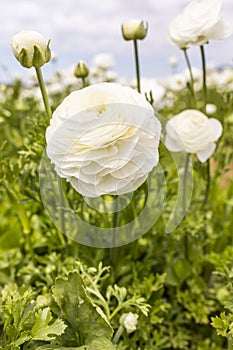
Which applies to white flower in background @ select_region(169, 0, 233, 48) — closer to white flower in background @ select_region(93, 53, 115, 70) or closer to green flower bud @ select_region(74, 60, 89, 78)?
green flower bud @ select_region(74, 60, 89, 78)

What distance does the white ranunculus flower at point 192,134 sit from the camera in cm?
90

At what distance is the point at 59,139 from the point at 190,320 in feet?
2.09

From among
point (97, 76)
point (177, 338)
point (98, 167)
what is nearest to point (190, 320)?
point (177, 338)

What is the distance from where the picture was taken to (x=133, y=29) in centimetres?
82

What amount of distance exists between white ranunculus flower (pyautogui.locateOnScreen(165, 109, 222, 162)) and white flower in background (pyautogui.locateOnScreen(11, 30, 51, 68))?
303 mm

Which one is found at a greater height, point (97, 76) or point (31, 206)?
point (97, 76)

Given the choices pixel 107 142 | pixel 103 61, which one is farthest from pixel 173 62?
pixel 107 142

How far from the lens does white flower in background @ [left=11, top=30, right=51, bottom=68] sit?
2.20 feet

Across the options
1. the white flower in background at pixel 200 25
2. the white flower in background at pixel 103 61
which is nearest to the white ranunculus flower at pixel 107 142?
the white flower in background at pixel 200 25

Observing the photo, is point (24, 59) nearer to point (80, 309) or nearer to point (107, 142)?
point (107, 142)

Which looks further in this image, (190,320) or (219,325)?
(190,320)

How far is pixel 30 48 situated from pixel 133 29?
8.4 inches

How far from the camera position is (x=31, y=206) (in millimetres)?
1086

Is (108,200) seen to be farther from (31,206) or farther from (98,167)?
(98,167)
